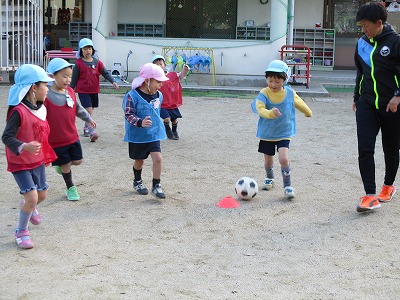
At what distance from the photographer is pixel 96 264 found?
473cm

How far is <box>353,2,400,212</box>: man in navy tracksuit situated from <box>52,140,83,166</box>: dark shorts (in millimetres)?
2712

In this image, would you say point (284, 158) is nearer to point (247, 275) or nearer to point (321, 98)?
point (247, 275)

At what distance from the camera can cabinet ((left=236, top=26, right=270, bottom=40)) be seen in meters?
21.1

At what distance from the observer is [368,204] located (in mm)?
6137

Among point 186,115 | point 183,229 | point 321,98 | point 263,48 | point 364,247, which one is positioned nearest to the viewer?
point 364,247

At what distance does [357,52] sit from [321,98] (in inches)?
393

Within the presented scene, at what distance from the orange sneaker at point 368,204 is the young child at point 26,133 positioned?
289cm

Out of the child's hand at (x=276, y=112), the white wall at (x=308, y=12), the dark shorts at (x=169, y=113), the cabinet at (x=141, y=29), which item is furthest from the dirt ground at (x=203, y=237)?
the white wall at (x=308, y=12)

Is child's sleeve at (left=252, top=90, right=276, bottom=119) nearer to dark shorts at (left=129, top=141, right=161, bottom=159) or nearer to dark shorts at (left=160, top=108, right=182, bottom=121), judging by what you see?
dark shorts at (left=129, top=141, right=161, bottom=159)

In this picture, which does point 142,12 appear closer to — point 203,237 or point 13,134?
point 203,237

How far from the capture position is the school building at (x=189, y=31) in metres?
18.0

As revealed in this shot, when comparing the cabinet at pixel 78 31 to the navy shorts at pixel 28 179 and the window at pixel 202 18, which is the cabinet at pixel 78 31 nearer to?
the window at pixel 202 18

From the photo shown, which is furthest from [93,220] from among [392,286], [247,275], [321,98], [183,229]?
[321,98]

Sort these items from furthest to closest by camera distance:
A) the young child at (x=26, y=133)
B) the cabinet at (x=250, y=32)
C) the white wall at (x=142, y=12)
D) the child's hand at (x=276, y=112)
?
1. the white wall at (x=142, y=12)
2. the cabinet at (x=250, y=32)
3. the child's hand at (x=276, y=112)
4. the young child at (x=26, y=133)
